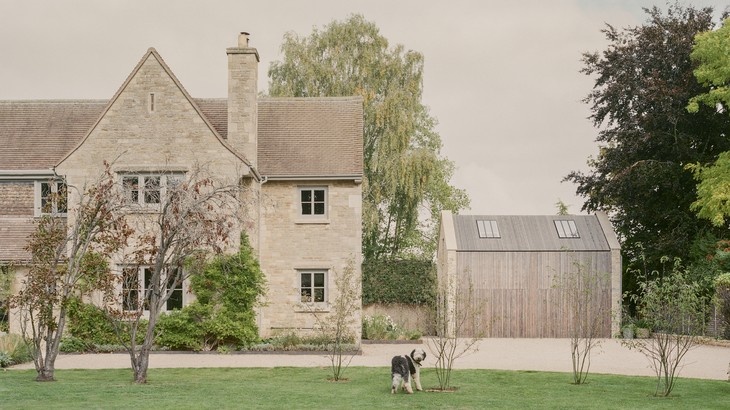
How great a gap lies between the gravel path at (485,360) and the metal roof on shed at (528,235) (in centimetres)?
790

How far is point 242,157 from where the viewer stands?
28156 mm

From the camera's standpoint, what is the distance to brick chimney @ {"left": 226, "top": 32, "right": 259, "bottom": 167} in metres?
29.7

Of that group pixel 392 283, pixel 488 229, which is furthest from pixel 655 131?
pixel 392 283

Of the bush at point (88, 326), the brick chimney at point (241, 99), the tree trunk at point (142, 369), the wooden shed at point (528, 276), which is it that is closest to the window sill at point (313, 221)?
the brick chimney at point (241, 99)

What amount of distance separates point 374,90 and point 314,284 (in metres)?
17.7

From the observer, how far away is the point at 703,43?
34.7 meters

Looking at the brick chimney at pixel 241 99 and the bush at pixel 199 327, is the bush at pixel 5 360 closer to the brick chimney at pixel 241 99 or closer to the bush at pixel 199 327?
the bush at pixel 199 327

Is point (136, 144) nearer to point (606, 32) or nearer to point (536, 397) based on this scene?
point (536, 397)

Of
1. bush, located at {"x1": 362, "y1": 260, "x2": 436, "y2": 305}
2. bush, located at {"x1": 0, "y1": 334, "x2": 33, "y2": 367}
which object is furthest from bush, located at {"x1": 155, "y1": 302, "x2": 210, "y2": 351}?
bush, located at {"x1": 362, "y1": 260, "x2": 436, "y2": 305}

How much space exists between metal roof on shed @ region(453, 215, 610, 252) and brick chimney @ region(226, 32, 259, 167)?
11459 mm

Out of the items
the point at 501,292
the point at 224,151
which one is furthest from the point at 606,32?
the point at 224,151

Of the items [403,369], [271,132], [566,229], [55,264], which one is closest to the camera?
[403,369]

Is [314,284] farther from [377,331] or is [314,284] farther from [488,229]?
[488,229]

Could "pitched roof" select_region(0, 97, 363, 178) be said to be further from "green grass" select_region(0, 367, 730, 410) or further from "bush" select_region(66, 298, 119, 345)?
"green grass" select_region(0, 367, 730, 410)
